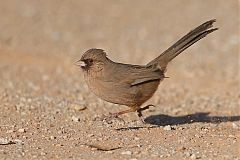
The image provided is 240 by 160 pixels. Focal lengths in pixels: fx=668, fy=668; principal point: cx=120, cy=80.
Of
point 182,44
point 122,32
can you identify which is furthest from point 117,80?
point 122,32

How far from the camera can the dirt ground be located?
7594 mm

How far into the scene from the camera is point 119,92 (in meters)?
8.65

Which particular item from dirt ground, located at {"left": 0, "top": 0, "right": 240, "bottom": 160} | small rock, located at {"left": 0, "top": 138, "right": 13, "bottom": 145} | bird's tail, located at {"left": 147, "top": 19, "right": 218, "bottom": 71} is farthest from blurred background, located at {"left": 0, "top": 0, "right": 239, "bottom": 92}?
small rock, located at {"left": 0, "top": 138, "right": 13, "bottom": 145}

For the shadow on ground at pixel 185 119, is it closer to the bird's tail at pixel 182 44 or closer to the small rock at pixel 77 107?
the bird's tail at pixel 182 44

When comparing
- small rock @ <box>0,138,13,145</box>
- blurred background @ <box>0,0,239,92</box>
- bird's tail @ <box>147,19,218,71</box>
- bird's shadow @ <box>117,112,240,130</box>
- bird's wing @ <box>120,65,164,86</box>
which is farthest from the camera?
blurred background @ <box>0,0,239,92</box>

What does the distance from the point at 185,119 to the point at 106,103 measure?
4.89ft

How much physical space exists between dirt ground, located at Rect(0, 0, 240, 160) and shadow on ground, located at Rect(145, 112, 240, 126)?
2 cm

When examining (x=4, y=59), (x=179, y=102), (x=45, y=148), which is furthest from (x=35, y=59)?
(x=45, y=148)

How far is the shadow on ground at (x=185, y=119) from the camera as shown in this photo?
963 cm

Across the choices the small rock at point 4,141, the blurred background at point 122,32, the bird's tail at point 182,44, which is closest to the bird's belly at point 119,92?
the bird's tail at point 182,44

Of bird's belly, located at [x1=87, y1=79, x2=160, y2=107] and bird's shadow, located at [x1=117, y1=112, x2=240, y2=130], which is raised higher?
bird's belly, located at [x1=87, y1=79, x2=160, y2=107]

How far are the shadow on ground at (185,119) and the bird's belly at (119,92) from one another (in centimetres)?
76

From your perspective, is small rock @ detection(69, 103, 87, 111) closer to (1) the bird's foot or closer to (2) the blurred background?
(1) the bird's foot

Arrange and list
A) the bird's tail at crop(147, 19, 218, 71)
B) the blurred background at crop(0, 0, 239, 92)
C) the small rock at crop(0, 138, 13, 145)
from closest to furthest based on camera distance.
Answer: the small rock at crop(0, 138, 13, 145) < the bird's tail at crop(147, 19, 218, 71) < the blurred background at crop(0, 0, 239, 92)
